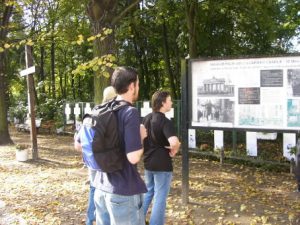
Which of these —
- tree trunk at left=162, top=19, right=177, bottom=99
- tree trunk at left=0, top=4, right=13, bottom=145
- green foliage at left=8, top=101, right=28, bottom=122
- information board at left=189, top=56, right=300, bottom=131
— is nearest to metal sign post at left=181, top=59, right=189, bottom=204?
information board at left=189, top=56, right=300, bottom=131

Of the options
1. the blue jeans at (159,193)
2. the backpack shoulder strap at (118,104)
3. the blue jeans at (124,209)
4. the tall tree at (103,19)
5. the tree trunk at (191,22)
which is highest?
the tree trunk at (191,22)

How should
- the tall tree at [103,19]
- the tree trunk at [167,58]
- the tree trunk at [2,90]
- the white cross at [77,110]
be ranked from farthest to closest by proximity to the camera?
the tree trunk at [167,58]
the white cross at [77,110]
the tree trunk at [2,90]
the tall tree at [103,19]

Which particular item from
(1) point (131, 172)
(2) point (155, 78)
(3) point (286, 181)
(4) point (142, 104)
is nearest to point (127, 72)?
(1) point (131, 172)

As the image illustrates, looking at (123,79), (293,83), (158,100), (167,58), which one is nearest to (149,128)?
(158,100)

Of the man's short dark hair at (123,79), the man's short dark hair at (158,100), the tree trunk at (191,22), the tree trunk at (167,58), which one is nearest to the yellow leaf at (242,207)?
the man's short dark hair at (158,100)

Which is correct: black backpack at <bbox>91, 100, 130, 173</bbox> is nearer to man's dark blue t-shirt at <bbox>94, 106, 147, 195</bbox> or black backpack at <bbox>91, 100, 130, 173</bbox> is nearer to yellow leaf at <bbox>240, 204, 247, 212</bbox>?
man's dark blue t-shirt at <bbox>94, 106, 147, 195</bbox>

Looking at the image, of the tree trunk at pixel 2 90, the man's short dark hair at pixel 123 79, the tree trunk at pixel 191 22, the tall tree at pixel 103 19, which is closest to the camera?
the man's short dark hair at pixel 123 79

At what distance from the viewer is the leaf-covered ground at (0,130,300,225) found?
19.7 ft

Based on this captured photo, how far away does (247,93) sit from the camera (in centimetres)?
620

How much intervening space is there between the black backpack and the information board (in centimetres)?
351

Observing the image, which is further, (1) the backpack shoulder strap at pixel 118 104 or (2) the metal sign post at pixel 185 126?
(2) the metal sign post at pixel 185 126

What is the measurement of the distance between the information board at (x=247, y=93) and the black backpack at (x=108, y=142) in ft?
11.5

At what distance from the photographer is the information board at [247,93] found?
5941 mm

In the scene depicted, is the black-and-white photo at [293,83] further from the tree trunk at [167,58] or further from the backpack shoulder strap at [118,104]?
the tree trunk at [167,58]
